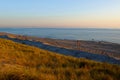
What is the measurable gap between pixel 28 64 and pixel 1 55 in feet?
5.94

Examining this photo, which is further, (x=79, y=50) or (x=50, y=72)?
(x=79, y=50)

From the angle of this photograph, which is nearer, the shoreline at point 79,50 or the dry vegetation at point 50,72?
the dry vegetation at point 50,72

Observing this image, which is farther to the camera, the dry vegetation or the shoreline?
the shoreline

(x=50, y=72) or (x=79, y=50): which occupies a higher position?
(x=50, y=72)

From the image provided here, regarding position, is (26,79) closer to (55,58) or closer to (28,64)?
(28,64)

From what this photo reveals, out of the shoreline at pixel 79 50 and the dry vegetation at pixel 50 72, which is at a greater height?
the dry vegetation at pixel 50 72


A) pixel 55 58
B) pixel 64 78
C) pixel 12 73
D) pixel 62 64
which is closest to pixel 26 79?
pixel 12 73

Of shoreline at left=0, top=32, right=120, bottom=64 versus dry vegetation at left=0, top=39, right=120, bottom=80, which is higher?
dry vegetation at left=0, top=39, right=120, bottom=80

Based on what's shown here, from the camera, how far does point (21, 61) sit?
1177 cm

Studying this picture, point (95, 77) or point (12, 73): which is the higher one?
point (12, 73)

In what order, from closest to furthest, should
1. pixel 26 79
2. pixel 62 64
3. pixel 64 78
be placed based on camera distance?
pixel 26 79 → pixel 64 78 → pixel 62 64

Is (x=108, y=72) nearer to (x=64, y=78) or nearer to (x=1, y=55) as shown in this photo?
(x=64, y=78)

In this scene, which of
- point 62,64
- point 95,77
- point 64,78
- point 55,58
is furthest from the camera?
point 55,58

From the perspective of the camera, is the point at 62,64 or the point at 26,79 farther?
the point at 62,64
